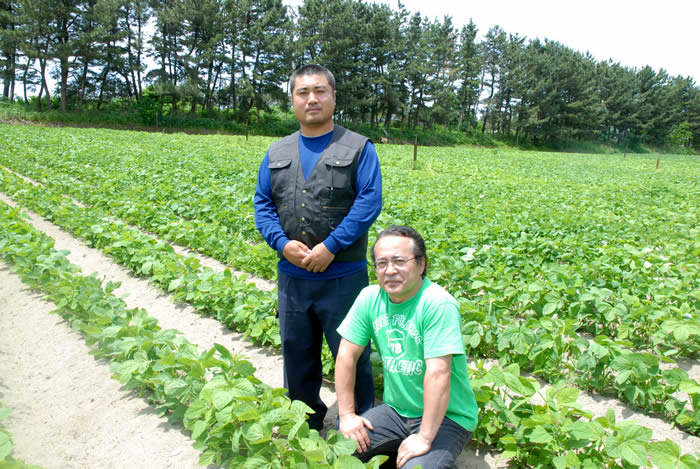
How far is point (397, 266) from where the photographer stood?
79.6 inches

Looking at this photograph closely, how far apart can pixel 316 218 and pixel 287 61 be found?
136 ft

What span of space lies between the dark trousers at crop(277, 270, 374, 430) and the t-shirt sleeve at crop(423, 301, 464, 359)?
57 cm

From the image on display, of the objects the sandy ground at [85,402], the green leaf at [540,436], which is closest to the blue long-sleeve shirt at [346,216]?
the sandy ground at [85,402]

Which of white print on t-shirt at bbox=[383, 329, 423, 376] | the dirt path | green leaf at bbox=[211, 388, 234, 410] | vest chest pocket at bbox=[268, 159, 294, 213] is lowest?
the dirt path

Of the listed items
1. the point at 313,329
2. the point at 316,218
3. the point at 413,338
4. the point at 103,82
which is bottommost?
the point at 313,329

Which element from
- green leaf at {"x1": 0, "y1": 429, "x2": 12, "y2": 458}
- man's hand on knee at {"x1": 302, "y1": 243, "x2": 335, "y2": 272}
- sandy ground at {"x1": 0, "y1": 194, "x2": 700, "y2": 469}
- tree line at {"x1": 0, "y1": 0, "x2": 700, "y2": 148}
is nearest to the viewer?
green leaf at {"x1": 0, "y1": 429, "x2": 12, "y2": 458}

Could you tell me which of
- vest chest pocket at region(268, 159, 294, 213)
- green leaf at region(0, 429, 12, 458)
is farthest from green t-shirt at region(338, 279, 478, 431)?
green leaf at region(0, 429, 12, 458)

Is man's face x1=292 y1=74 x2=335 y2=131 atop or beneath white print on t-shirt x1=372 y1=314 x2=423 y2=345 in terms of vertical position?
atop

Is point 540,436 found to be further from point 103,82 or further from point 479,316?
point 103,82

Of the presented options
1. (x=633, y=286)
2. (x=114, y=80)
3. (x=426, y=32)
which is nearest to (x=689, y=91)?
(x=426, y=32)

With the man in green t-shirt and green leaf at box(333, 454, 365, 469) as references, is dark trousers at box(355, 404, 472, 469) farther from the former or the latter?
green leaf at box(333, 454, 365, 469)

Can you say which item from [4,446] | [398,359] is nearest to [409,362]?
[398,359]

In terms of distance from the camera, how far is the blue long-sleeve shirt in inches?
90.4

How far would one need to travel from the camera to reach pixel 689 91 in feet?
261
